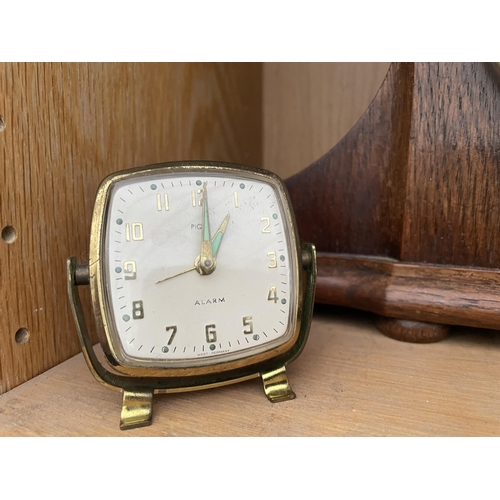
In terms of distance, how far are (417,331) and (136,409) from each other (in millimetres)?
497

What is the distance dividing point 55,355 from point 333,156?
60 centimetres

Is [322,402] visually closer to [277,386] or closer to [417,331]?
[277,386]

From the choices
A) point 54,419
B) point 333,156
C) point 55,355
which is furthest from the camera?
point 333,156

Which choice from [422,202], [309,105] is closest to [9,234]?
[422,202]

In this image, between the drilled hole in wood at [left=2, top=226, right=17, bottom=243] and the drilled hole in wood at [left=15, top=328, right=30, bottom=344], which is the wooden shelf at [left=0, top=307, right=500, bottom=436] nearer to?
the drilled hole in wood at [left=15, top=328, right=30, bottom=344]

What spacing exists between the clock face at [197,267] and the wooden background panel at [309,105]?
626 millimetres

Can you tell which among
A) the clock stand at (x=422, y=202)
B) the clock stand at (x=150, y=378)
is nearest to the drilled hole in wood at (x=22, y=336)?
the clock stand at (x=150, y=378)

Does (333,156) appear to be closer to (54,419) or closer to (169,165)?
(169,165)

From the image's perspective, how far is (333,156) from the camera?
887mm

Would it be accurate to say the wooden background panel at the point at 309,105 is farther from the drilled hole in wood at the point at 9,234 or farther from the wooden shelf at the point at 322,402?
the drilled hole in wood at the point at 9,234

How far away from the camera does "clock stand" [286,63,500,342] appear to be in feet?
2.49

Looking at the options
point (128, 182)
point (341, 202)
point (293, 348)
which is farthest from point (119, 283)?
point (341, 202)

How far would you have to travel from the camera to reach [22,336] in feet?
2.18

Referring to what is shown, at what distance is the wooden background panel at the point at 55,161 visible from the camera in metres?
0.63
